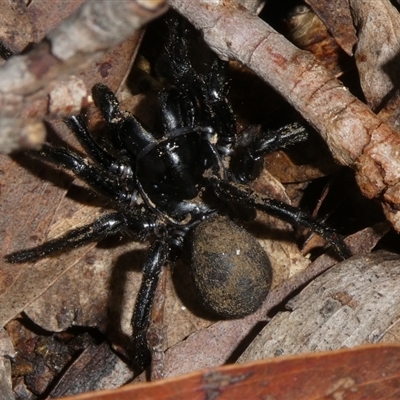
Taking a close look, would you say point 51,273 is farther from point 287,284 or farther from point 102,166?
point 287,284

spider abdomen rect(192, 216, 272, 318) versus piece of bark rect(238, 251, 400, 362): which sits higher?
spider abdomen rect(192, 216, 272, 318)

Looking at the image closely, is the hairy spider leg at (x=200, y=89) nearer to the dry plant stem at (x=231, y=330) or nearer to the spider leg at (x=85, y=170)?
→ the spider leg at (x=85, y=170)

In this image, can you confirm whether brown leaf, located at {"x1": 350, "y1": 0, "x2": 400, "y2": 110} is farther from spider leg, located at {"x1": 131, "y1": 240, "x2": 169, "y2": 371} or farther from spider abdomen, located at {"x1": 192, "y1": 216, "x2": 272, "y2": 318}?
spider leg, located at {"x1": 131, "y1": 240, "x2": 169, "y2": 371}

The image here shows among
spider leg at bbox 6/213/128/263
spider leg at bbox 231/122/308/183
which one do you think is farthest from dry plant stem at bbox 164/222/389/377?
spider leg at bbox 6/213/128/263

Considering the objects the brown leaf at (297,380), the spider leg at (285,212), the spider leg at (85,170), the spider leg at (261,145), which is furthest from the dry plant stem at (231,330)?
the brown leaf at (297,380)

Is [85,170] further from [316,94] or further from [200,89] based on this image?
[316,94]

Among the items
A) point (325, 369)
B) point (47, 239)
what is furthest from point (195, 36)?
point (325, 369)
